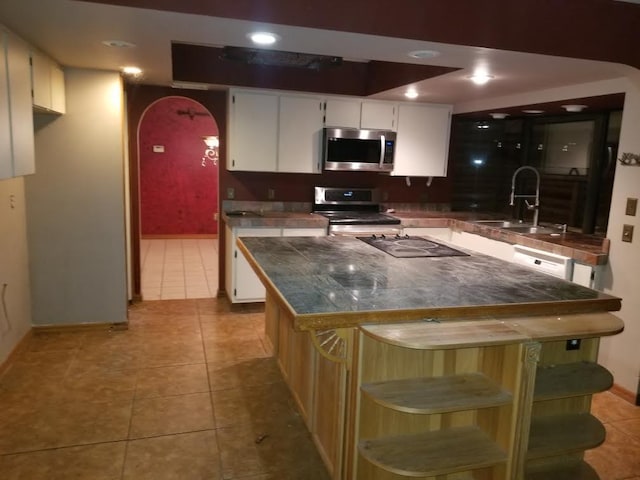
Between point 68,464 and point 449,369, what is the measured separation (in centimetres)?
192

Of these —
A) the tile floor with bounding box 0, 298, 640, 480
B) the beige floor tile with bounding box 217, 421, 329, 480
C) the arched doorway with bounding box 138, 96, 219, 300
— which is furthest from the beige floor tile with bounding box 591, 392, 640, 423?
the arched doorway with bounding box 138, 96, 219, 300

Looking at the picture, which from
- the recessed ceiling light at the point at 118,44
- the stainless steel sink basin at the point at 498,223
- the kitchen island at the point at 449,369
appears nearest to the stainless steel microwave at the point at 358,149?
the stainless steel sink basin at the point at 498,223

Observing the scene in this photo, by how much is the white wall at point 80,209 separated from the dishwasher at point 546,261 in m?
3.28

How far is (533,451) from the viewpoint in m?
2.19

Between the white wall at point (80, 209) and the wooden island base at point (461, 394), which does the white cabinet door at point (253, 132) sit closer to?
the white wall at point (80, 209)

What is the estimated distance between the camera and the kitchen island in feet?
6.50

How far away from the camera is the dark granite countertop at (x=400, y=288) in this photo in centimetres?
202

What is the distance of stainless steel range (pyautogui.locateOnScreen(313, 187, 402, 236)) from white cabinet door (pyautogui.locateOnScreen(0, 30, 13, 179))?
2.87 m

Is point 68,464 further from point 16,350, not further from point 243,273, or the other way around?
point 243,273

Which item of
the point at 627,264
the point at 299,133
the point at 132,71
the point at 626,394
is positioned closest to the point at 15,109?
the point at 132,71

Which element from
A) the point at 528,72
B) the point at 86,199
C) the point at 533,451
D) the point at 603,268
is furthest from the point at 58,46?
the point at 603,268

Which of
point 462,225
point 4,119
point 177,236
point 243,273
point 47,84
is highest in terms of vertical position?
point 47,84

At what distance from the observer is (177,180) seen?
824cm

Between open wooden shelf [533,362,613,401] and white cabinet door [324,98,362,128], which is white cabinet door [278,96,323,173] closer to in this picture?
white cabinet door [324,98,362,128]
